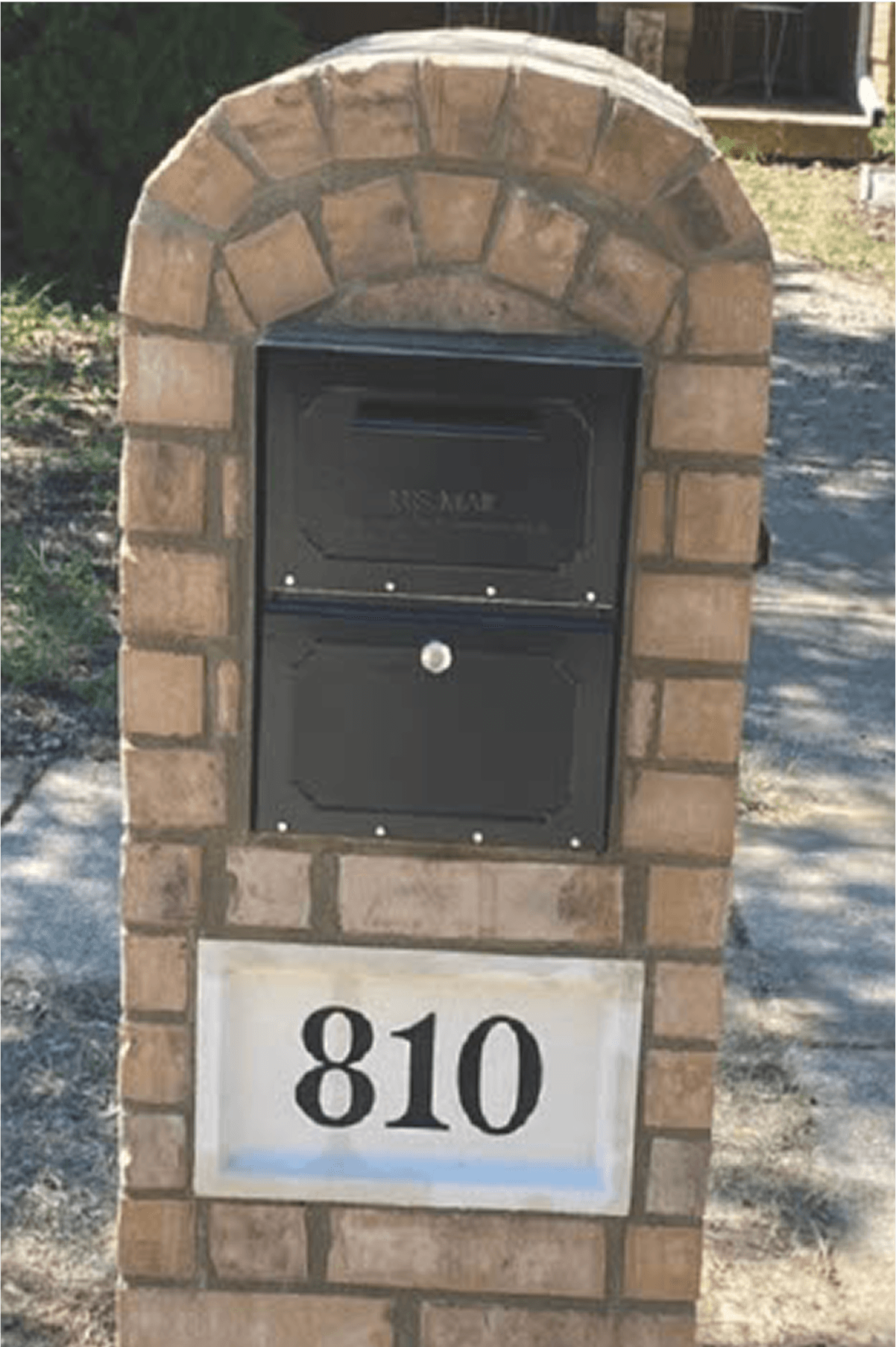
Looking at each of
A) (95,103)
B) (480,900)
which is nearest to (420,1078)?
(480,900)

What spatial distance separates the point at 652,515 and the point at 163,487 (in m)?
0.52

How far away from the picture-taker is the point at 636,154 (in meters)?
2.61

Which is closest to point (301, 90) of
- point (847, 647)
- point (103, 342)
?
point (847, 647)

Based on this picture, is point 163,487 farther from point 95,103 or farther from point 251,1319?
point 95,103

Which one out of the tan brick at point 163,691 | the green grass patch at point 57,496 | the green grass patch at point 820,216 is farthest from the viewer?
the green grass patch at point 820,216

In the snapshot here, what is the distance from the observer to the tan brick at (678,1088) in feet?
9.53

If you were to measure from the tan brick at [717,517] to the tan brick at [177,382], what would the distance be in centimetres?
49

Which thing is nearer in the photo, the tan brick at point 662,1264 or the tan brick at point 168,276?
the tan brick at point 168,276

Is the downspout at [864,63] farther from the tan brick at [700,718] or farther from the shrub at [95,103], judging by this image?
the tan brick at [700,718]

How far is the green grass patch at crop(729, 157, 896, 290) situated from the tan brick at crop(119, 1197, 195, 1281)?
8.04 meters

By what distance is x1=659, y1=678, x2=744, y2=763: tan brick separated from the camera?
2787 mm

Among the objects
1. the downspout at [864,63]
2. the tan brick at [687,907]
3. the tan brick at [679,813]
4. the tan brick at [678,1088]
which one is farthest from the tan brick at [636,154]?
the downspout at [864,63]

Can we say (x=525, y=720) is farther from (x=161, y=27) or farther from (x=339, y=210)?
(x=161, y=27)

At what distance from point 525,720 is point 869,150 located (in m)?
12.2
